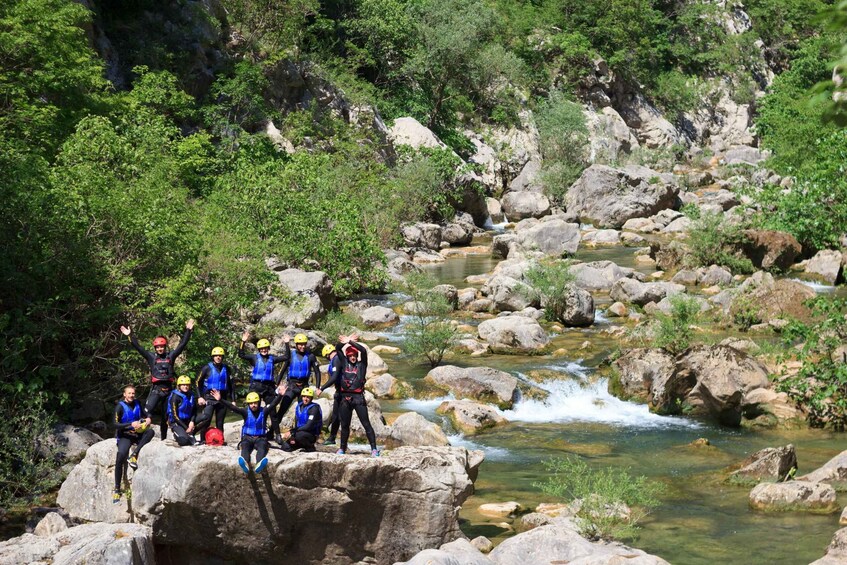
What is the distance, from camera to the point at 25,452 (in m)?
13.7

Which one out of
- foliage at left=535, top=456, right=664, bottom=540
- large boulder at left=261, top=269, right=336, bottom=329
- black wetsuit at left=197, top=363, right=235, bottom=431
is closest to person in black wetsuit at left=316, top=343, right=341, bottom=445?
black wetsuit at left=197, top=363, right=235, bottom=431

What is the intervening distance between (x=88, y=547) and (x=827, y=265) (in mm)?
28403

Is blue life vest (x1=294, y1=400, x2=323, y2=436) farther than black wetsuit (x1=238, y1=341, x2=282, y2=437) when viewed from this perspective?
No

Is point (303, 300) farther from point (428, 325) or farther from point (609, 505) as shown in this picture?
point (609, 505)

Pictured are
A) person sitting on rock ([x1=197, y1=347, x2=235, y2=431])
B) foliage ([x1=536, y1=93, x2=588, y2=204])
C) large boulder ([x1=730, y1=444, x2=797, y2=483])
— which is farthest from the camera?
foliage ([x1=536, y1=93, x2=588, y2=204])

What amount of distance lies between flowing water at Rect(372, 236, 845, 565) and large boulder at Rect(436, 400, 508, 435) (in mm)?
264

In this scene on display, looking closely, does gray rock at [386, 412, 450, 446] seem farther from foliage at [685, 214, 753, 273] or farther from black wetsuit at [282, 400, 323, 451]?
foliage at [685, 214, 753, 273]

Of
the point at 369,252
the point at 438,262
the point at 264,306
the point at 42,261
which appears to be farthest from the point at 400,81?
the point at 42,261

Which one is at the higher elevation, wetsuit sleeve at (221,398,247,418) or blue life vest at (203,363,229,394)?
blue life vest at (203,363,229,394)

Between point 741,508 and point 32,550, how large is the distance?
10178 millimetres

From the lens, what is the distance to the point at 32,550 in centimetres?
1020

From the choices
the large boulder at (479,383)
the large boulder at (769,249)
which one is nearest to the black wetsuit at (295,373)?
the large boulder at (479,383)

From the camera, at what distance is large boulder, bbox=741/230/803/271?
32469 mm

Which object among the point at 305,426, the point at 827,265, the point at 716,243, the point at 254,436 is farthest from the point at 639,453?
the point at 827,265
